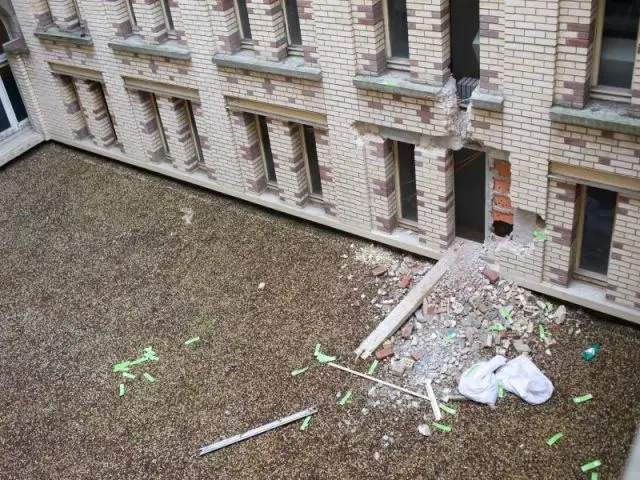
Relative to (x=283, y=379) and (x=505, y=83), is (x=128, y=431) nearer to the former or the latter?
(x=283, y=379)

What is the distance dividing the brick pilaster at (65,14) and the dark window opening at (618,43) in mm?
10103

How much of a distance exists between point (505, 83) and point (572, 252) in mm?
2491

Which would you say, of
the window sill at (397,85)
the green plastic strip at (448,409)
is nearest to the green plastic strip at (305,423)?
the green plastic strip at (448,409)

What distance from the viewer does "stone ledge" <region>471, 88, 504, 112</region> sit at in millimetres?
8500

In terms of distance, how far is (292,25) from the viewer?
10.5m

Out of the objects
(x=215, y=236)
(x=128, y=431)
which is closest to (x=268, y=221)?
(x=215, y=236)

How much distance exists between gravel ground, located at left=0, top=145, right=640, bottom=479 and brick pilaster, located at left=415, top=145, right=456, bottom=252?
1.22m

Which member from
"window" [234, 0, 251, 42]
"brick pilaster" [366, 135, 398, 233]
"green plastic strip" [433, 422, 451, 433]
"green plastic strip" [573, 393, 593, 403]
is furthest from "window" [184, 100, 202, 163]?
"green plastic strip" [573, 393, 593, 403]

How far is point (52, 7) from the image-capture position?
44.7ft

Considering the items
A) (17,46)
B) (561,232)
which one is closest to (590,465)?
(561,232)

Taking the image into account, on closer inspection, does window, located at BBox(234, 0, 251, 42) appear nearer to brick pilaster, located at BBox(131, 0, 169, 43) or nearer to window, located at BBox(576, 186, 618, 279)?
brick pilaster, located at BBox(131, 0, 169, 43)

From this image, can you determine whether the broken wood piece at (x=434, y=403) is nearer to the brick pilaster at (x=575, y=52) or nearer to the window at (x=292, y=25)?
the brick pilaster at (x=575, y=52)

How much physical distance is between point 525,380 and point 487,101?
3.45 meters

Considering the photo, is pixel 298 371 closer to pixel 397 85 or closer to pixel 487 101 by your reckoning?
pixel 397 85
